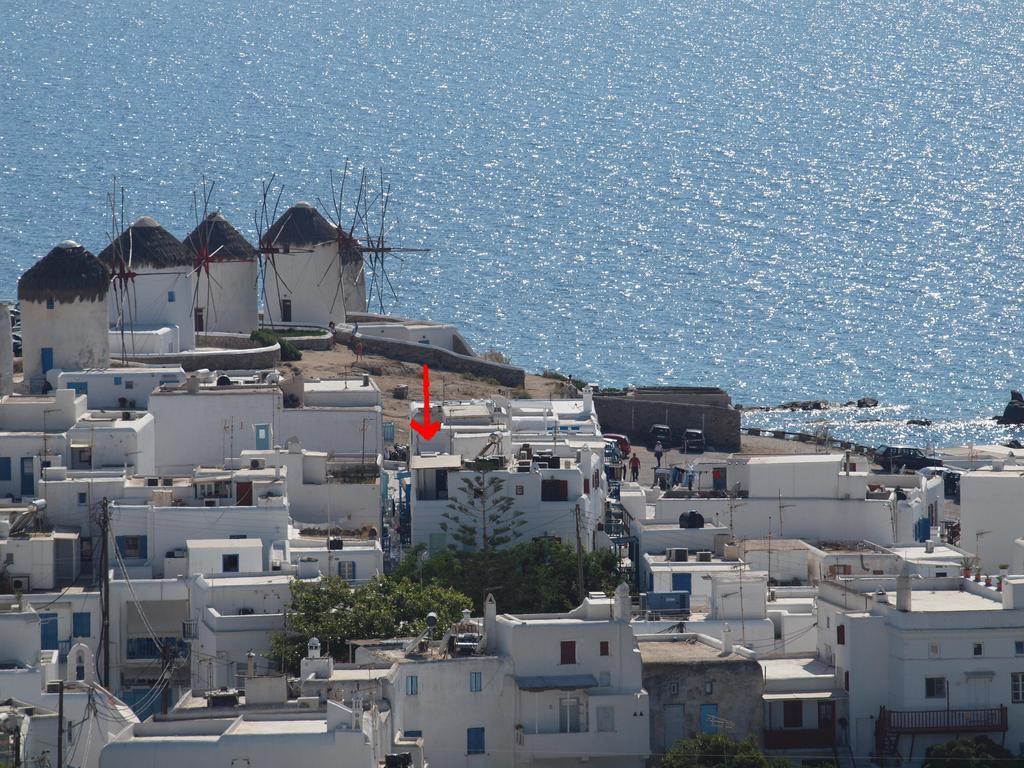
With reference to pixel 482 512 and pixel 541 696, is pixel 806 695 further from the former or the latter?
pixel 482 512

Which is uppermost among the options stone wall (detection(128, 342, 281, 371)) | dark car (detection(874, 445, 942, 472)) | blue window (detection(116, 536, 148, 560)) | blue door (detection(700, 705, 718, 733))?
stone wall (detection(128, 342, 281, 371))

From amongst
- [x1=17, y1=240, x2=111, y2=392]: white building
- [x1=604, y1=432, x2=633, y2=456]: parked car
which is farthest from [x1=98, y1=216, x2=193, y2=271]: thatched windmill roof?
[x1=604, y1=432, x2=633, y2=456]: parked car

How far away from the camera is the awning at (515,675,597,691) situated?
5391cm

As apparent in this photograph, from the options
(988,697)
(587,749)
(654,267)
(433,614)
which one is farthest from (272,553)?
(654,267)

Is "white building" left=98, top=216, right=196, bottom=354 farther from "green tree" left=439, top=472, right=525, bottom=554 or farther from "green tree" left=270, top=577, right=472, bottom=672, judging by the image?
"green tree" left=270, top=577, right=472, bottom=672

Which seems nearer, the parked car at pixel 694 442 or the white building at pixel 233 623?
the white building at pixel 233 623

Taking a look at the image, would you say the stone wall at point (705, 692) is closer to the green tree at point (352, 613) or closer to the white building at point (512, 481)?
the green tree at point (352, 613)

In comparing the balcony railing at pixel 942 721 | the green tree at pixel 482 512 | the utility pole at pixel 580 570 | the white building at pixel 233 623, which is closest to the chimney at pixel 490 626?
the white building at pixel 233 623

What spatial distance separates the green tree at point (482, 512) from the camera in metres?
68.8

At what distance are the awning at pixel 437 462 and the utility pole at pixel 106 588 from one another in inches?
351

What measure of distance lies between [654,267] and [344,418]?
101014 mm

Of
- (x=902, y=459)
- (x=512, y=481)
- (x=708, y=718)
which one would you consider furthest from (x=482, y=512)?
(x=902, y=459)

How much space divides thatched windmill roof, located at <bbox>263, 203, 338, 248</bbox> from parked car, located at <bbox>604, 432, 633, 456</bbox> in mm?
17198

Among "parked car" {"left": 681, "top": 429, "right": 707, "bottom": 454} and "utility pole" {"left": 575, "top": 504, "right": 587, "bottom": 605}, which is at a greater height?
"parked car" {"left": 681, "top": 429, "right": 707, "bottom": 454}
